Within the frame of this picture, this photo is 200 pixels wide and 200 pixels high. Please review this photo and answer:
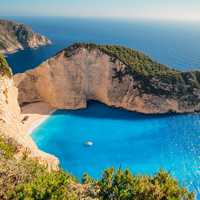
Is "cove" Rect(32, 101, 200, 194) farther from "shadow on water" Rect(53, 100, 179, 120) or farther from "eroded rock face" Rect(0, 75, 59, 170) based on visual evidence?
"eroded rock face" Rect(0, 75, 59, 170)

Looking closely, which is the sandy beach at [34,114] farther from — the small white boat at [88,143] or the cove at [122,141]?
the small white boat at [88,143]

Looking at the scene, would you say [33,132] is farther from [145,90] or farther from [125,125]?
[145,90]

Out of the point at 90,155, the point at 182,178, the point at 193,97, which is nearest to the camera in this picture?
the point at 182,178

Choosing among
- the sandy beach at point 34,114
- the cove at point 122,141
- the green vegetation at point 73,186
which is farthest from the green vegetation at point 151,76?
the green vegetation at point 73,186

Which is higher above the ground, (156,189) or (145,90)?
(156,189)

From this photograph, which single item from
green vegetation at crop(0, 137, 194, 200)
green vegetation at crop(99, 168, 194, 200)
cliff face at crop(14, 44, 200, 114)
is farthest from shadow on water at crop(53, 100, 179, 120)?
green vegetation at crop(99, 168, 194, 200)

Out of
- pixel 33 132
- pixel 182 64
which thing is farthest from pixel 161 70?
pixel 182 64
